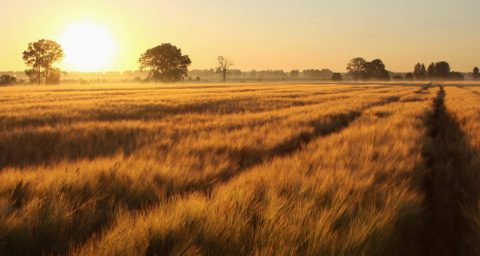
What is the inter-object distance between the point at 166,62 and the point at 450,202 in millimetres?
90519

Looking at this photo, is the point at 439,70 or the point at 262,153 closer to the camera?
the point at 262,153

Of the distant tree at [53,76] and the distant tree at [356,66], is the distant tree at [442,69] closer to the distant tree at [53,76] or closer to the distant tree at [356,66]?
the distant tree at [356,66]

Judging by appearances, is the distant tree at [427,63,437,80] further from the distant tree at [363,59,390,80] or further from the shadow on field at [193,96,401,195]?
the shadow on field at [193,96,401,195]

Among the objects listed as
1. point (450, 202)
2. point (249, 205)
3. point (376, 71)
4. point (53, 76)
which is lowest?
point (450, 202)

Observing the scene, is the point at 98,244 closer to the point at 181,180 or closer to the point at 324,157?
the point at 181,180

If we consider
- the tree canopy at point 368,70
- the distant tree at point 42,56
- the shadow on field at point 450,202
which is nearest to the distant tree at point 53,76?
the distant tree at point 42,56

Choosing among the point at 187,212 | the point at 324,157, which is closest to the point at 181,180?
the point at 187,212

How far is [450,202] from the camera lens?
3.65 metres

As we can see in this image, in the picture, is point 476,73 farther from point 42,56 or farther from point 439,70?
point 42,56

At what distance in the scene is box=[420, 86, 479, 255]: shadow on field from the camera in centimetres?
274

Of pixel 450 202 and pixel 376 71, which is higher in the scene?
pixel 376 71

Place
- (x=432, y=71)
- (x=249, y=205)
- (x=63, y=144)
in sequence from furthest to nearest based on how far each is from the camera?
(x=432, y=71) → (x=63, y=144) → (x=249, y=205)

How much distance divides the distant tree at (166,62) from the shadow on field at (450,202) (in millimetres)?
87990

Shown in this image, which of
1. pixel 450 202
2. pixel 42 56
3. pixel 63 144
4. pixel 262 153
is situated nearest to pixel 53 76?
pixel 42 56
